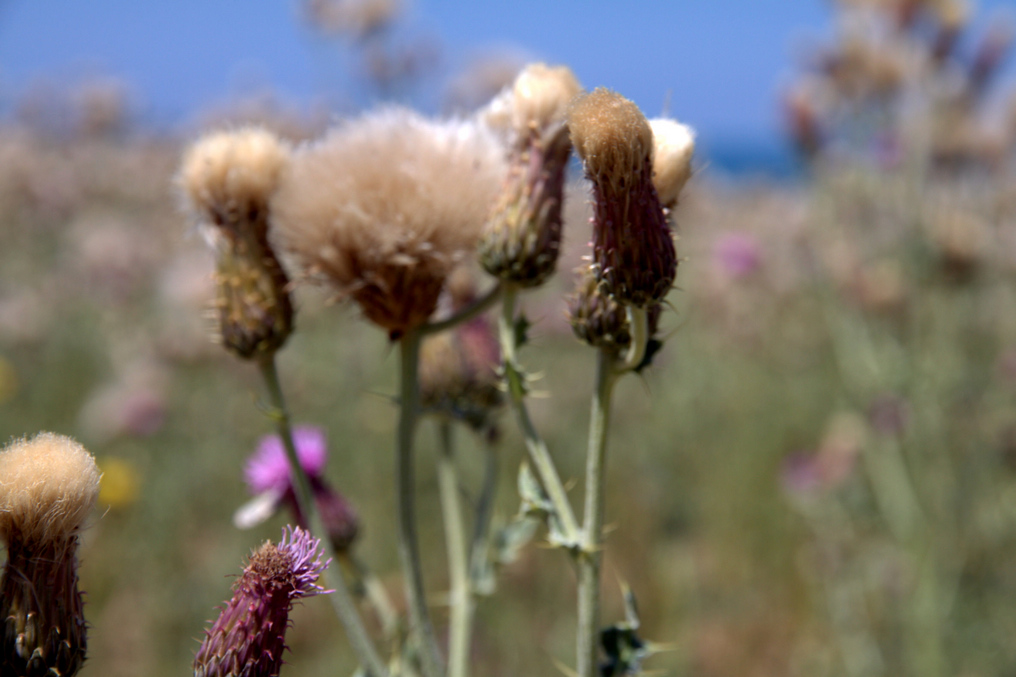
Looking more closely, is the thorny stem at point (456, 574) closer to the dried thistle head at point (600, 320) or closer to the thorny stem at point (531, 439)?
the thorny stem at point (531, 439)

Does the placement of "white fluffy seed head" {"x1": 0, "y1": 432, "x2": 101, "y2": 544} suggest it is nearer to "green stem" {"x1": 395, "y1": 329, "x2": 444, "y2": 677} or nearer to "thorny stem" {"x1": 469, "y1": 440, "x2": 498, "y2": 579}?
"green stem" {"x1": 395, "y1": 329, "x2": 444, "y2": 677}

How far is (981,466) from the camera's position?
4.28 metres

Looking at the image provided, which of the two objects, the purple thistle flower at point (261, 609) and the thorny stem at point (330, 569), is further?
the thorny stem at point (330, 569)

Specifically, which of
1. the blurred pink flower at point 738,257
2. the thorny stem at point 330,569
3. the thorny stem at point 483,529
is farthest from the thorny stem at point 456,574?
the blurred pink flower at point 738,257

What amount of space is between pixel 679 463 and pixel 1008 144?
322 cm

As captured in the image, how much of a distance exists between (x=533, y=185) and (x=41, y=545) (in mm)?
851

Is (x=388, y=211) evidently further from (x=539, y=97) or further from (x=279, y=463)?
(x=279, y=463)

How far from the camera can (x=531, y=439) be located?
1.19m

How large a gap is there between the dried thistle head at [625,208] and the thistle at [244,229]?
0.59 meters

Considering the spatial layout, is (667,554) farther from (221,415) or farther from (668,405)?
(221,415)

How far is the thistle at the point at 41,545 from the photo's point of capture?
2.75ft

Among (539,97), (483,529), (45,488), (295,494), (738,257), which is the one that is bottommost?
(45,488)

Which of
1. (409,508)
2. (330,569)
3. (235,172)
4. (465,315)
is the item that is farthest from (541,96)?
(330,569)

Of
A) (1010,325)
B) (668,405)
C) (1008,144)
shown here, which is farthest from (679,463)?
(1008,144)
